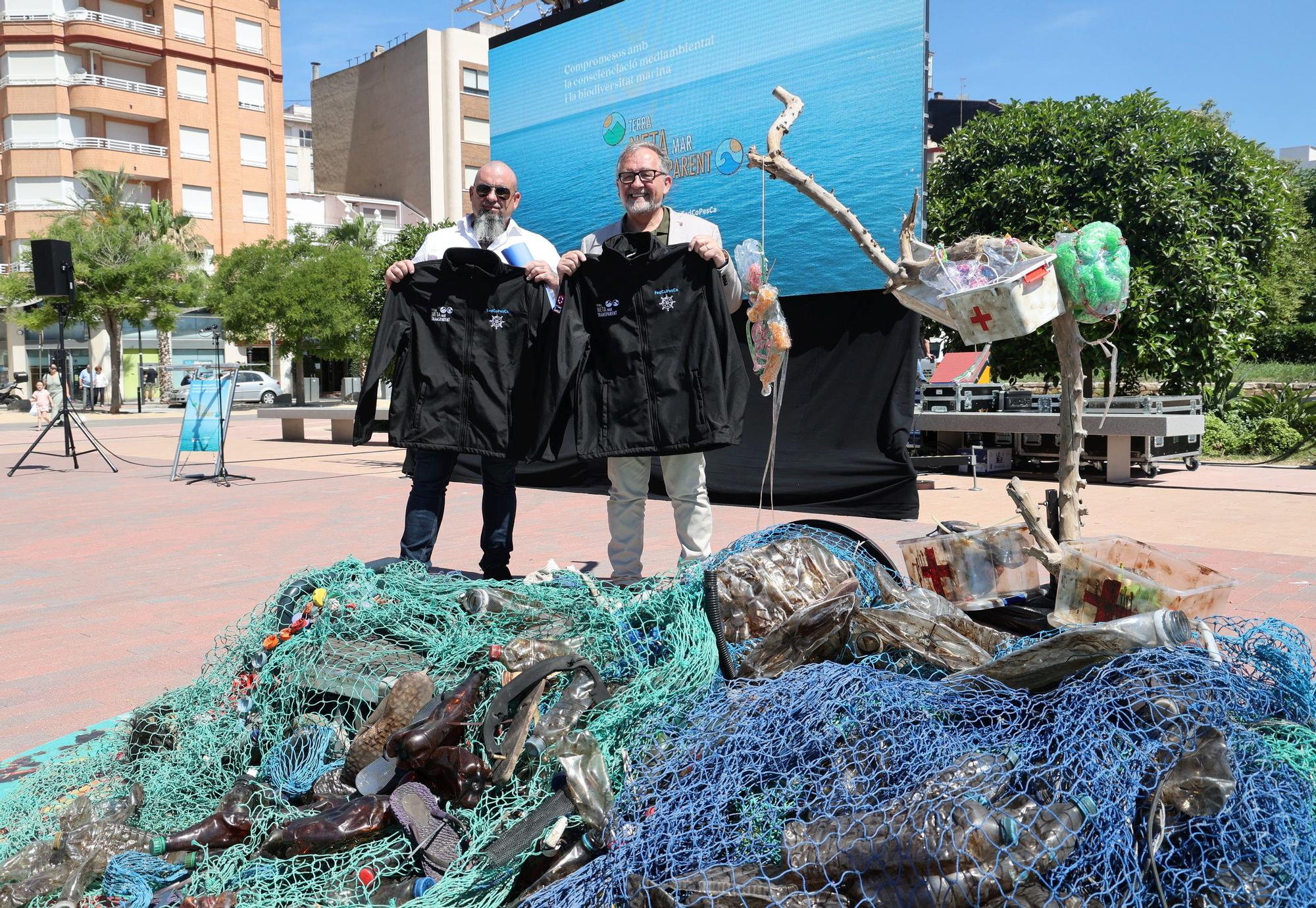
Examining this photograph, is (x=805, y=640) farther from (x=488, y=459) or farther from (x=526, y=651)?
(x=488, y=459)

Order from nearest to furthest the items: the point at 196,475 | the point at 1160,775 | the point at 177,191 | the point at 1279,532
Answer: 1. the point at 1160,775
2. the point at 1279,532
3. the point at 196,475
4. the point at 177,191

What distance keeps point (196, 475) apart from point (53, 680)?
29.8 ft

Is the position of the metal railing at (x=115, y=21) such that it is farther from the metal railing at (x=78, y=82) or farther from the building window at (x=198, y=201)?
the building window at (x=198, y=201)

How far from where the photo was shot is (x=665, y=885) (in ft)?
6.81

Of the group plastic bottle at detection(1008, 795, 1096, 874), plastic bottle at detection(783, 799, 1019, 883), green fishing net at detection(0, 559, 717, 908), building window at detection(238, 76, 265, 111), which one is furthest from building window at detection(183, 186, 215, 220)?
plastic bottle at detection(1008, 795, 1096, 874)

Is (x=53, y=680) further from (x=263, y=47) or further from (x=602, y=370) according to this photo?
(x=263, y=47)

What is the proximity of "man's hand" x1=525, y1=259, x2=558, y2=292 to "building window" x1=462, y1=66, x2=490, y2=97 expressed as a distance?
2068 inches

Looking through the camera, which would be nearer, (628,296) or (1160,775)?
(1160,775)

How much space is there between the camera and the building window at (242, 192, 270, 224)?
48062 millimetres

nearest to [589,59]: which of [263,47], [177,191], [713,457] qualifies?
[713,457]

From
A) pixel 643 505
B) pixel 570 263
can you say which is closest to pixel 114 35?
pixel 570 263

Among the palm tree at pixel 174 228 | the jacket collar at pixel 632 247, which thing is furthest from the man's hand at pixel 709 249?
the palm tree at pixel 174 228

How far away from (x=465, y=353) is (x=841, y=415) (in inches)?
181

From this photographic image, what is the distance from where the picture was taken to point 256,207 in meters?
48.5
